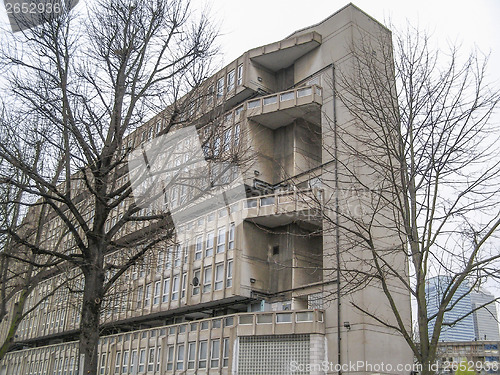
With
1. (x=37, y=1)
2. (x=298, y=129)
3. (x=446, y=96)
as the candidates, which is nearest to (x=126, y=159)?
(x=37, y=1)

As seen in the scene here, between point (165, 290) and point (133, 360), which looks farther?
point (165, 290)

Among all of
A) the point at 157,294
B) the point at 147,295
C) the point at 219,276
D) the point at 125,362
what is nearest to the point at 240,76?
the point at 219,276

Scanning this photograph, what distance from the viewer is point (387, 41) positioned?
13.0 meters

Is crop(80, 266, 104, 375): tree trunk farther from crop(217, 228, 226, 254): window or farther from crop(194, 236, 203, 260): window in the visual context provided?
crop(194, 236, 203, 260): window

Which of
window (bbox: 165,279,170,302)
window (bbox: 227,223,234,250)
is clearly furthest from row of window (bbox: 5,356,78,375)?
window (bbox: 227,223,234,250)

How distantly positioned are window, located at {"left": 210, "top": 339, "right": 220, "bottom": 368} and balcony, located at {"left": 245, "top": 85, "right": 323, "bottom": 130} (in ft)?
40.8

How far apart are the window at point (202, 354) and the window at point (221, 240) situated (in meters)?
5.08

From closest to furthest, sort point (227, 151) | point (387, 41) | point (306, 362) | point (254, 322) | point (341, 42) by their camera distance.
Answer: point (227, 151), point (387, 41), point (306, 362), point (254, 322), point (341, 42)

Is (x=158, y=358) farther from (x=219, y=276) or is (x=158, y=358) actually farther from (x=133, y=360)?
(x=219, y=276)

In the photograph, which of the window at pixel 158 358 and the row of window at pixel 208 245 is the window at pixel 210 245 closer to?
the row of window at pixel 208 245

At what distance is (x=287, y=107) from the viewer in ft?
93.1

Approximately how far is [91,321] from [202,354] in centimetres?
1817

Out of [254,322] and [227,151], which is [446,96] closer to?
[227,151]

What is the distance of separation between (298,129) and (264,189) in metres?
4.27
